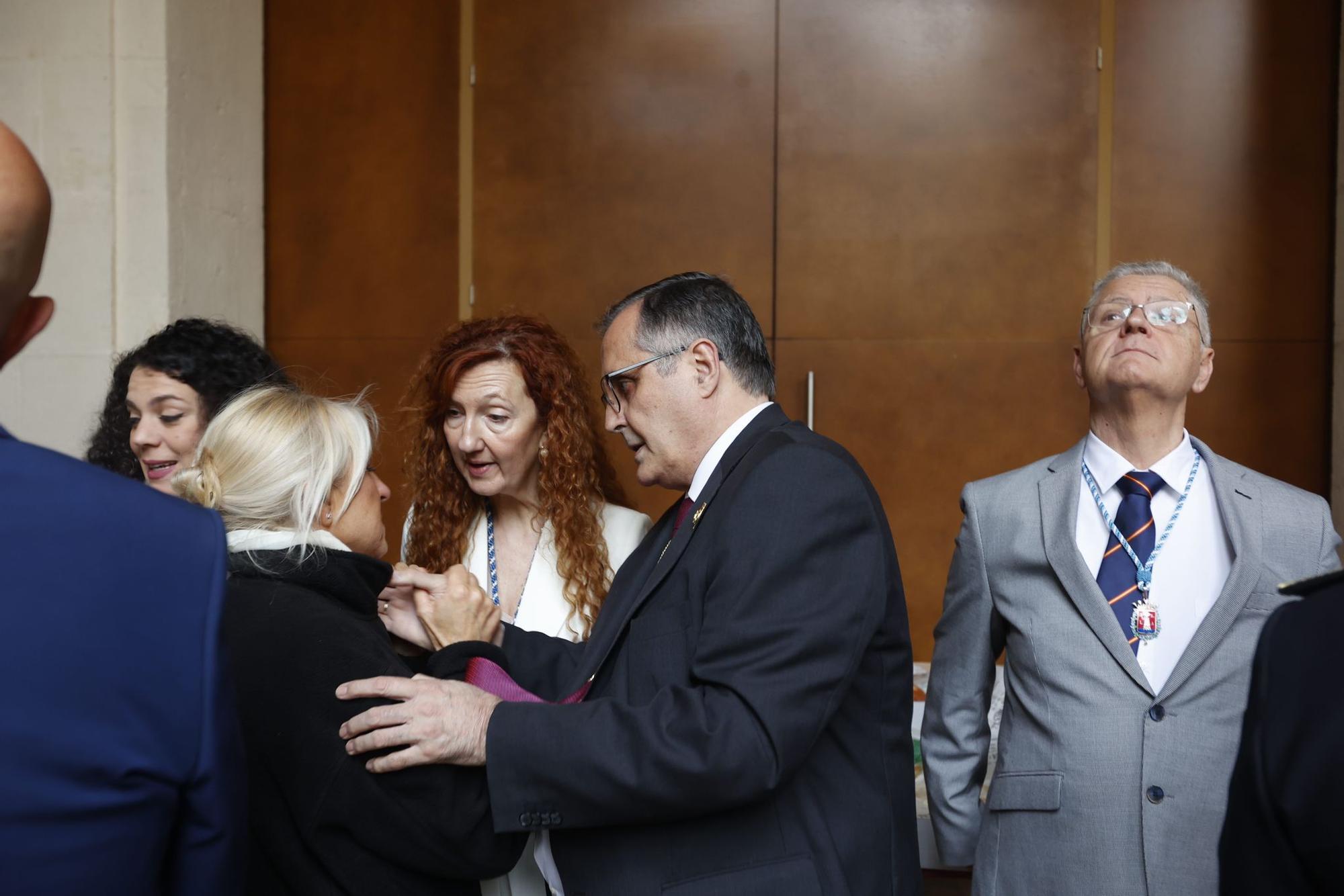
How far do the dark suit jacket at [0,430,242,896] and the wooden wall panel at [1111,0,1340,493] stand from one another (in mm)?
4031

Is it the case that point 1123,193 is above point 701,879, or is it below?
above

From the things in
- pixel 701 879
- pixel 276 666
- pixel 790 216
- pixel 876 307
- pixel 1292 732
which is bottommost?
pixel 701 879

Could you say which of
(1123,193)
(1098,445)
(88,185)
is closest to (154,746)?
(1098,445)

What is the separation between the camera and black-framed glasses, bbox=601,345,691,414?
6.25 feet

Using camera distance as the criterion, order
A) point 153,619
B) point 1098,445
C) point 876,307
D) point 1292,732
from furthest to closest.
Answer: point 876,307 → point 1098,445 → point 153,619 → point 1292,732

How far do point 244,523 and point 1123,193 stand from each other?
3634mm

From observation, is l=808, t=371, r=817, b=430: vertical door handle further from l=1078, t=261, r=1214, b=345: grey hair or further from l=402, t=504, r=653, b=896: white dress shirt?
l=1078, t=261, r=1214, b=345: grey hair

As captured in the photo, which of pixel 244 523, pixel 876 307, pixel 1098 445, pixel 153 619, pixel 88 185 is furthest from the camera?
pixel 876 307

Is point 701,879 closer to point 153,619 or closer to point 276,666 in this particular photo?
point 276,666

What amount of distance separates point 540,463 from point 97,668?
194 centimetres

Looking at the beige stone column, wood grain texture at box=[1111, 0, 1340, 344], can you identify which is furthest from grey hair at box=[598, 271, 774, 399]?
wood grain texture at box=[1111, 0, 1340, 344]

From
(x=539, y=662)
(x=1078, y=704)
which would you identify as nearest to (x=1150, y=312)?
(x=1078, y=704)

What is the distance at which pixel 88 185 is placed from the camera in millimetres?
4051

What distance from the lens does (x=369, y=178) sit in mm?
4613
